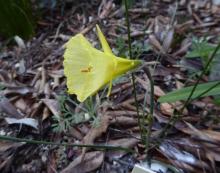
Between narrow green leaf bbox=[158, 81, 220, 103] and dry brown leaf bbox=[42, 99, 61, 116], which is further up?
narrow green leaf bbox=[158, 81, 220, 103]

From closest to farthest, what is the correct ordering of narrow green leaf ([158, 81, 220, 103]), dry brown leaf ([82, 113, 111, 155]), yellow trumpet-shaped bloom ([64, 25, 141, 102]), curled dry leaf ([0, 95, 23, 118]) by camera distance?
1. yellow trumpet-shaped bloom ([64, 25, 141, 102])
2. narrow green leaf ([158, 81, 220, 103])
3. dry brown leaf ([82, 113, 111, 155])
4. curled dry leaf ([0, 95, 23, 118])

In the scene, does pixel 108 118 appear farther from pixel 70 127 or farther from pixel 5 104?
pixel 5 104

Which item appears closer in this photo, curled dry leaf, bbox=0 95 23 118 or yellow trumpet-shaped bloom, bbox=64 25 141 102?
yellow trumpet-shaped bloom, bbox=64 25 141 102

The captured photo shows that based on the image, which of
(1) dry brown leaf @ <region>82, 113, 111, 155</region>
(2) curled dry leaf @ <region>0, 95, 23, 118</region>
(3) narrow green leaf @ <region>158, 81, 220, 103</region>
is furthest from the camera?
(2) curled dry leaf @ <region>0, 95, 23, 118</region>

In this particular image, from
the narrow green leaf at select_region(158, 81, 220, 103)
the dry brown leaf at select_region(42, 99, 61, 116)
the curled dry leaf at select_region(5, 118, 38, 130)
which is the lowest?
the curled dry leaf at select_region(5, 118, 38, 130)

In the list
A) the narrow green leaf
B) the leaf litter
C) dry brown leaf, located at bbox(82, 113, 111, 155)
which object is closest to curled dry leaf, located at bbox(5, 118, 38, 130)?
the leaf litter

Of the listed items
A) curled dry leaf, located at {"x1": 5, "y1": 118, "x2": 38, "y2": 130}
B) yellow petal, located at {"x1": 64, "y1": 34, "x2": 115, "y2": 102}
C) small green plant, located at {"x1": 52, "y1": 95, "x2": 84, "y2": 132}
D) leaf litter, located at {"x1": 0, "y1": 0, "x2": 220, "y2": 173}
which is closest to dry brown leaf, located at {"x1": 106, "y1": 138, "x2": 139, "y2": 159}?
leaf litter, located at {"x1": 0, "y1": 0, "x2": 220, "y2": 173}

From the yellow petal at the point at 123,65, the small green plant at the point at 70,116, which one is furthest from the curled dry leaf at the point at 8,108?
the yellow petal at the point at 123,65

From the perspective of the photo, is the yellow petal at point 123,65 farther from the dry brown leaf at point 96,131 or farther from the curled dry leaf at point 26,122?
the curled dry leaf at point 26,122

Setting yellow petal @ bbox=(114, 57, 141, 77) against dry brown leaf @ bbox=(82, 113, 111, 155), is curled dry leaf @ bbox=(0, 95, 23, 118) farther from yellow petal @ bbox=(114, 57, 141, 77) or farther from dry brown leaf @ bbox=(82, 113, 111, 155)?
yellow petal @ bbox=(114, 57, 141, 77)
